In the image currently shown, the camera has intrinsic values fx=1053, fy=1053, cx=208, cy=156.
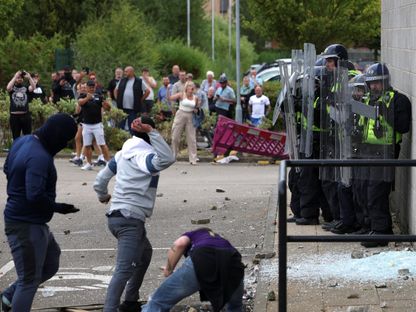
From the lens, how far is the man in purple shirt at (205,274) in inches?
279

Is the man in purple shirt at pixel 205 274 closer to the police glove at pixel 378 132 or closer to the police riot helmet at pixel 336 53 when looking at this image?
the police glove at pixel 378 132

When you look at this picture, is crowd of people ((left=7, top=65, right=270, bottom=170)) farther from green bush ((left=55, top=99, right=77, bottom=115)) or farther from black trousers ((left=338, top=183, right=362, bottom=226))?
black trousers ((left=338, top=183, right=362, bottom=226))

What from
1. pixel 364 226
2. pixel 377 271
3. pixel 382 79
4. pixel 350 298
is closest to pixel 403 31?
pixel 382 79

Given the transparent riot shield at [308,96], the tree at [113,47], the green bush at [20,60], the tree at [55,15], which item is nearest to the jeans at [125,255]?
the transparent riot shield at [308,96]

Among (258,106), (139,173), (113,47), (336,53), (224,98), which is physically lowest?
(258,106)

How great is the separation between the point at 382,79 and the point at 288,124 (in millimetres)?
1892

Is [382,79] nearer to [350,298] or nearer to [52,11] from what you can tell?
[350,298]

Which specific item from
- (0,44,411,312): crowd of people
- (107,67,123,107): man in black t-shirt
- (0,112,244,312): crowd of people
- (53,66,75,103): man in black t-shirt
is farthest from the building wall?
Result: (53,66,75,103): man in black t-shirt

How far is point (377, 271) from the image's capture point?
9039 millimetres

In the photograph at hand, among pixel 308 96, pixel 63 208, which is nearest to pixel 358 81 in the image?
pixel 308 96

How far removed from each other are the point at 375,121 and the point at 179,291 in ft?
13.4

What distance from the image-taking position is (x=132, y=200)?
8.20 metres

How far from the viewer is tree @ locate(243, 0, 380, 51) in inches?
1406

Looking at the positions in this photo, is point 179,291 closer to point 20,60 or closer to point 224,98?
point 224,98
